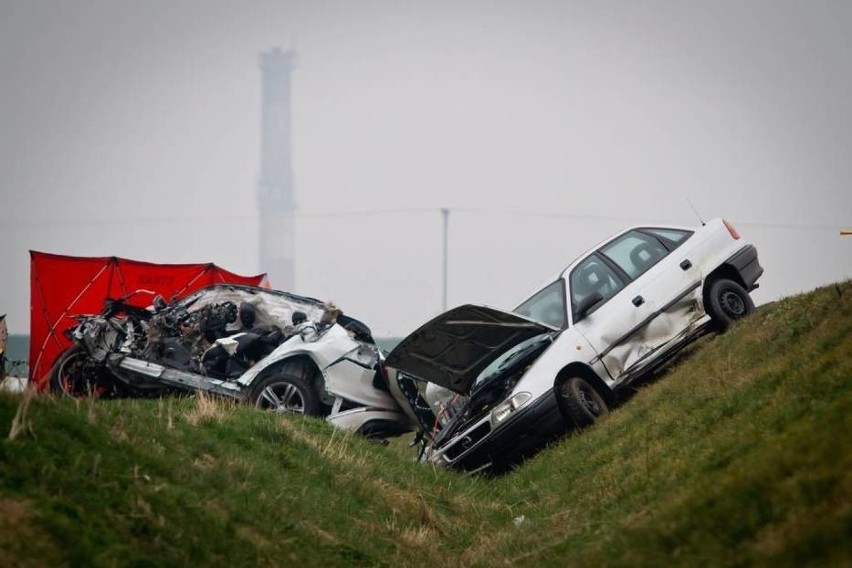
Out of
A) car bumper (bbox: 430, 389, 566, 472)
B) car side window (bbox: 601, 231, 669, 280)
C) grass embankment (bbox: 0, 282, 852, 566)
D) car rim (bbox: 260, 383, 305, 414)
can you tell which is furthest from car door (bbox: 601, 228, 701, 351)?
car rim (bbox: 260, 383, 305, 414)

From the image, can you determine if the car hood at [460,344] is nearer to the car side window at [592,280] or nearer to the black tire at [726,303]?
the car side window at [592,280]

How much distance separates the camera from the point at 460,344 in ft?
43.9

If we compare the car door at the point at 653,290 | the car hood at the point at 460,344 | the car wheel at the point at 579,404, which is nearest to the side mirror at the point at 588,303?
the car hood at the point at 460,344

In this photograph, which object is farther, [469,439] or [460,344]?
[460,344]

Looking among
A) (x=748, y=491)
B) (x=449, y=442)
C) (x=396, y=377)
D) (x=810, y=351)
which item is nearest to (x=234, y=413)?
(x=449, y=442)

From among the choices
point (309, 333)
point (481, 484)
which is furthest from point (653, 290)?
point (309, 333)

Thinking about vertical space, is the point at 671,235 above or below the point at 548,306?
above

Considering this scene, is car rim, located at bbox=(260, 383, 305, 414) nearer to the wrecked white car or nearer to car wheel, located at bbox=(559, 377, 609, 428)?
the wrecked white car

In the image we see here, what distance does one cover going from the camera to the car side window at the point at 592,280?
13.7 m

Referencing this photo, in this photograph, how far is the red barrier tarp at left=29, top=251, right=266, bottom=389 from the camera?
71.2 feet

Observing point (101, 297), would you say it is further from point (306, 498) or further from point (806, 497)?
point (806, 497)

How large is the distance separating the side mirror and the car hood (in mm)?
342

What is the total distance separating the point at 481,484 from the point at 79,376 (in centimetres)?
666

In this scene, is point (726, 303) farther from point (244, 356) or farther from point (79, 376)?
point (79, 376)
